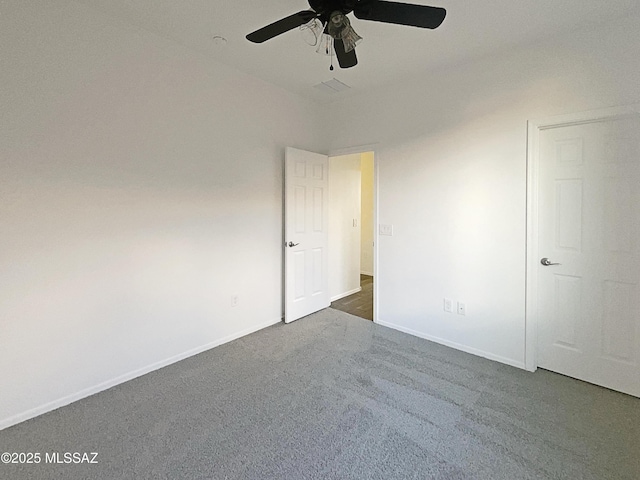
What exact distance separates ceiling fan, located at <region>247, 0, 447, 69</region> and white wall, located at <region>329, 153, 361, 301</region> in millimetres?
2469

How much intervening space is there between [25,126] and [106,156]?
1.43ft

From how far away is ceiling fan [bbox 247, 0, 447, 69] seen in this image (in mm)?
1495

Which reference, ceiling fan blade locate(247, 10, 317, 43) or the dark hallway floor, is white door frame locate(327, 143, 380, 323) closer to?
the dark hallway floor

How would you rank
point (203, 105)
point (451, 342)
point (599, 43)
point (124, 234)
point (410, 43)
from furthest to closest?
point (451, 342)
point (203, 105)
point (410, 43)
point (124, 234)
point (599, 43)

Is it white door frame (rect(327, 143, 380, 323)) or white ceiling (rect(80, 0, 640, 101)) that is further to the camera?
white door frame (rect(327, 143, 380, 323))

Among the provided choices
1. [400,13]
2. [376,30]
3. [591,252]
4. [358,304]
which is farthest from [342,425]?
[376,30]

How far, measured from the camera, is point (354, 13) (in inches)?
63.6

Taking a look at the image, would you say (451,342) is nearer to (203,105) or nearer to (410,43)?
(410,43)

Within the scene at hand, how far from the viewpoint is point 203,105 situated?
2768mm

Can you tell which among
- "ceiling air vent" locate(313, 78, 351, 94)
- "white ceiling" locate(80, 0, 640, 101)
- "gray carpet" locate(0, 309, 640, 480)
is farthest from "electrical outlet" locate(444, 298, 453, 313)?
"ceiling air vent" locate(313, 78, 351, 94)

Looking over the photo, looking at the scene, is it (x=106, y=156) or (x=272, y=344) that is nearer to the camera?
(x=106, y=156)

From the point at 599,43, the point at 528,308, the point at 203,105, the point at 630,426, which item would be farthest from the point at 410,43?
the point at 630,426

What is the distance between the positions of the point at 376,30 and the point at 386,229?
1847mm

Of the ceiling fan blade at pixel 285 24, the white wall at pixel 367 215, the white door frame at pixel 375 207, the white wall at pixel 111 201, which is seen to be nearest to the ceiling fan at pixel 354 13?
the ceiling fan blade at pixel 285 24
